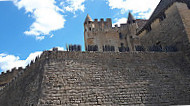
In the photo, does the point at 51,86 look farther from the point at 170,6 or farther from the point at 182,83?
the point at 170,6

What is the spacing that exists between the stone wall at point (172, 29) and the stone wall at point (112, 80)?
230cm

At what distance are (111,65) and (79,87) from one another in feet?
7.82

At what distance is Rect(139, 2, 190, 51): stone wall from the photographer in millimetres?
11696

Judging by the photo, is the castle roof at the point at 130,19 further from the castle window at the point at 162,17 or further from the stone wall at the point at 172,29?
the castle window at the point at 162,17

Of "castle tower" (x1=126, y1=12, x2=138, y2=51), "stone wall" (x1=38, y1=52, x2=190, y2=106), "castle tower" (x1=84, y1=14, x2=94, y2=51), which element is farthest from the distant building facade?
"castle tower" (x1=126, y1=12, x2=138, y2=51)

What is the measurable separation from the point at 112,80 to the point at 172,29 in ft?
23.8

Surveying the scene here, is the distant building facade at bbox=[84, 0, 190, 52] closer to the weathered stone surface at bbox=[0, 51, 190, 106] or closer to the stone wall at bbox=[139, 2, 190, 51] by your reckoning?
the stone wall at bbox=[139, 2, 190, 51]

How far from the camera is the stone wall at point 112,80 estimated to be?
771 cm

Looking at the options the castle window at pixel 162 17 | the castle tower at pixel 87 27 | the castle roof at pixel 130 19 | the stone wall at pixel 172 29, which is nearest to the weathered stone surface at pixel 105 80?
the stone wall at pixel 172 29

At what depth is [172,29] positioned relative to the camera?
1275 cm

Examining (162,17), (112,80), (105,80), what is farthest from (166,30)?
(105,80)

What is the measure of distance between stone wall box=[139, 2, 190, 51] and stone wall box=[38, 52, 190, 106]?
7.55ft

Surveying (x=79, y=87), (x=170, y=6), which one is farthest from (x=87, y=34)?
(x=79, y=87)

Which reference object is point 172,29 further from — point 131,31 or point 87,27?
point 131,31
